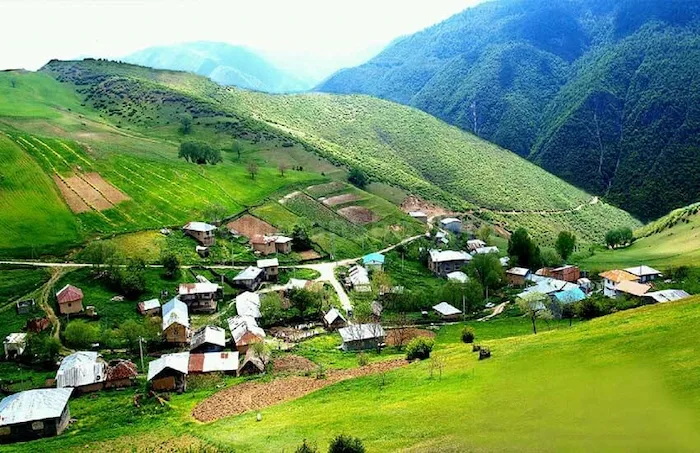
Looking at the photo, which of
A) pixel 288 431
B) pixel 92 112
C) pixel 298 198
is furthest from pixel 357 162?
pixel 288 431

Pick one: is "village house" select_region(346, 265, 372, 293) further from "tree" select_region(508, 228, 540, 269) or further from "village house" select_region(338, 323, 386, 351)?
"tree" select_region(508, 228, 540, 269)

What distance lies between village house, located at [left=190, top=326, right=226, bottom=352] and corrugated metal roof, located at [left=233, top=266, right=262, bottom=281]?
18.7m

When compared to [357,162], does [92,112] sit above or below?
above

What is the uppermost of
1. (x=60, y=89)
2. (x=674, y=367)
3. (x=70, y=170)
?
(x=60, y=89)

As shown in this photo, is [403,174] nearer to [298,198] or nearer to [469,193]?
[469,193]

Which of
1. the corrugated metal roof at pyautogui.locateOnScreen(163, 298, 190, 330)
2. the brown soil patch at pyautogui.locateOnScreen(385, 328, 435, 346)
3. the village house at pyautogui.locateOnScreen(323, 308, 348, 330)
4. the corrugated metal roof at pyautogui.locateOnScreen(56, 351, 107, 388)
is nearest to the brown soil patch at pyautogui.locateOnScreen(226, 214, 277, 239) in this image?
the corrugated metal roof at pyautogui.locateOnScreen(163, 298, 190, 330)

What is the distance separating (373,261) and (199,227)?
31.0 metres

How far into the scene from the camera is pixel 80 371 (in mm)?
53344

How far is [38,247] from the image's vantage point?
80250 millimetres

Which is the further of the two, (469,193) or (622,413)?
(469,193)

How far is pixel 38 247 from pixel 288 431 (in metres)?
62.5

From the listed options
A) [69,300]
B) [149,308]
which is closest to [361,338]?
[149,308]

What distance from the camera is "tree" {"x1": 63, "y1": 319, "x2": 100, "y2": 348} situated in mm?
61469

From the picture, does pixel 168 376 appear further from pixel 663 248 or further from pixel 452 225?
pixel 663 248
